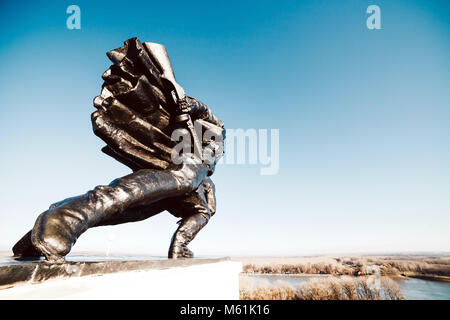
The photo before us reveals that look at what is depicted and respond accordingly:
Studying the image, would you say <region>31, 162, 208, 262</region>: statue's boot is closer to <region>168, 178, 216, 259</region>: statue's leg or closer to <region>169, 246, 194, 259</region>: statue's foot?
<region>168, 178, 216, 259</region>: statue's leg

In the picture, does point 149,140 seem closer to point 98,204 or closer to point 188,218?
point 188,218

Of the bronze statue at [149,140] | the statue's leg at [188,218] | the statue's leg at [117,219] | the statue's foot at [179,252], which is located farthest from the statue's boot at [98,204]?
the statue's foot at [179,252]

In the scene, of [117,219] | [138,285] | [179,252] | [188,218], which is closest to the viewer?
[138,285]

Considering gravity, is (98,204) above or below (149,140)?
below

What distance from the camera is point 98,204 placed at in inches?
71.6

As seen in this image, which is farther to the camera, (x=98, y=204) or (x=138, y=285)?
(x=98, y=204)

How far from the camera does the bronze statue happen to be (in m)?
2.19

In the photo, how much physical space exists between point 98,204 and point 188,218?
134 cm

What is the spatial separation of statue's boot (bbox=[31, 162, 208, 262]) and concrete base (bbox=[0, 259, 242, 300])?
0.25 meters

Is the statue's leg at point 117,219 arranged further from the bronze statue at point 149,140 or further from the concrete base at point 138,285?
the concrete base at point 138,285

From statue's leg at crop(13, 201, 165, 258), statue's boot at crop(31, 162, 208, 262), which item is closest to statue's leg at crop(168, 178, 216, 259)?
statue's leg at crop(13, 201, 165, 258)

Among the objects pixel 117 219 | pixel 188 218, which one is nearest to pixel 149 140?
pixel 117 219

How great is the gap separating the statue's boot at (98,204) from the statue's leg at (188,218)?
39cm

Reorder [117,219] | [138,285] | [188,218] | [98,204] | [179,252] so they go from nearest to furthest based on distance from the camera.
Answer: [138,285], [98,204], [117,219], [179,252], [188,218]
